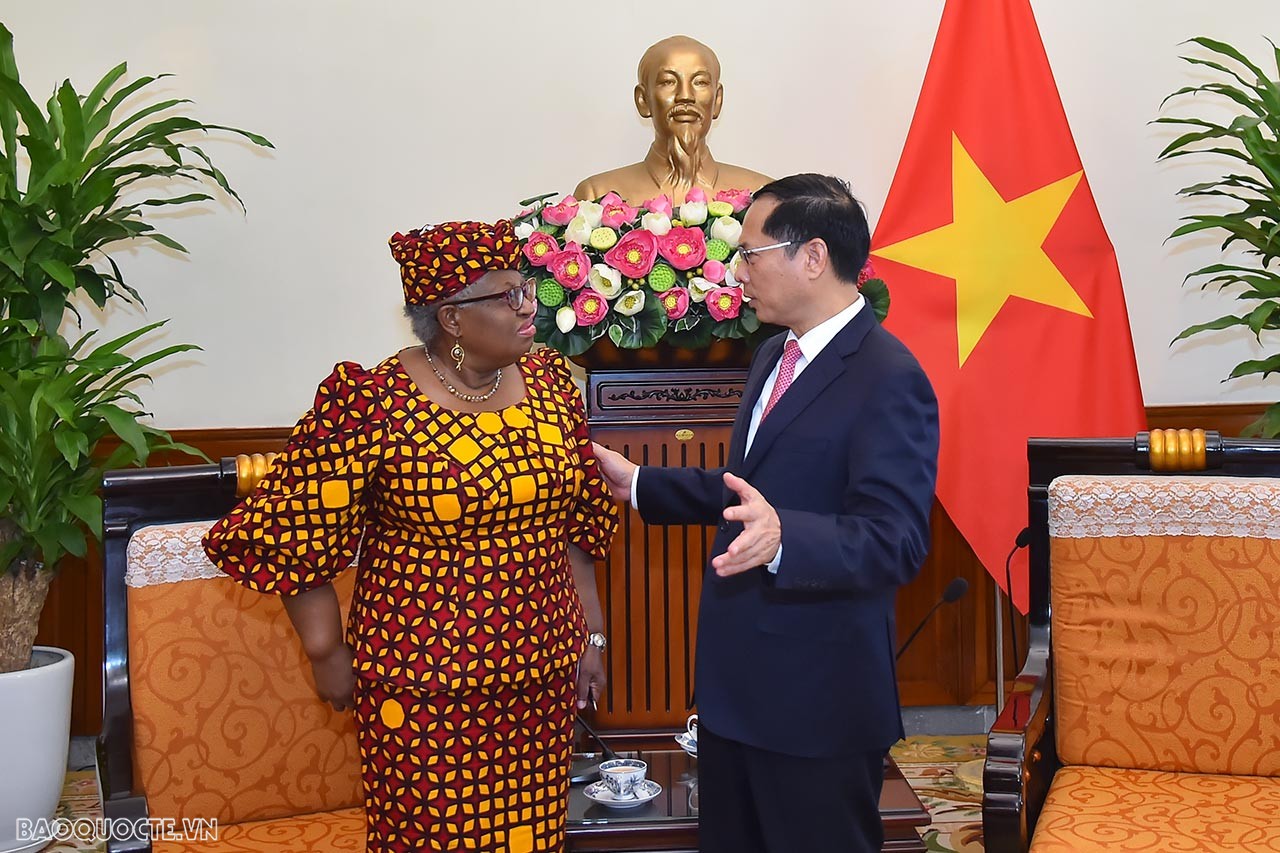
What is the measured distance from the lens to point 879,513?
5.54 feet

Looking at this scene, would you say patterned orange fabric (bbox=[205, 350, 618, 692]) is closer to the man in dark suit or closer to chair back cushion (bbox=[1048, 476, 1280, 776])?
the man in dark suit

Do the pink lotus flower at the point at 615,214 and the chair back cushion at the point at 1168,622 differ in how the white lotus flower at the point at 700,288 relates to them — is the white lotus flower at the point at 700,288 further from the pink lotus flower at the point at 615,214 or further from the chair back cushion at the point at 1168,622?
the chair back cushion at the point at 1168,622

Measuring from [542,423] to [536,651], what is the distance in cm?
32

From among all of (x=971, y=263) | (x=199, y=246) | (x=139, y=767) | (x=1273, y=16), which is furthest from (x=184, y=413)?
(x=1273, y=16)

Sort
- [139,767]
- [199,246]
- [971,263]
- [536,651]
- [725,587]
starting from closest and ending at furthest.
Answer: [536,651]
[725,587]
[139,767]
[971,263]
[199,246]

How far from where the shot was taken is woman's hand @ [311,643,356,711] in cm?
175

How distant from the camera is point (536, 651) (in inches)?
67.5

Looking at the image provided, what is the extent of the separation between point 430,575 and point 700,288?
1046mm

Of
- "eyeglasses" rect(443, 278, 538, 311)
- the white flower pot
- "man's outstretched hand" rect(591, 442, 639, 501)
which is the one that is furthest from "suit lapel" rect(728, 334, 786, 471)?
the white flower pot

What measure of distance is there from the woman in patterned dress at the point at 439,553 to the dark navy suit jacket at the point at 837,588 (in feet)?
0.85

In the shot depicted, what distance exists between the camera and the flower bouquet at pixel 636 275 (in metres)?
2.51

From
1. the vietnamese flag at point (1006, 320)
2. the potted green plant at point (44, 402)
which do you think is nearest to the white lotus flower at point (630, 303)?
the potted green plant at point (44, 402)

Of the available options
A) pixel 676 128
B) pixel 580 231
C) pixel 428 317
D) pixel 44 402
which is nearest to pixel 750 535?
pixel 428 317

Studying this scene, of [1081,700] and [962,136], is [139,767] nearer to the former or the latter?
[1081,700]
